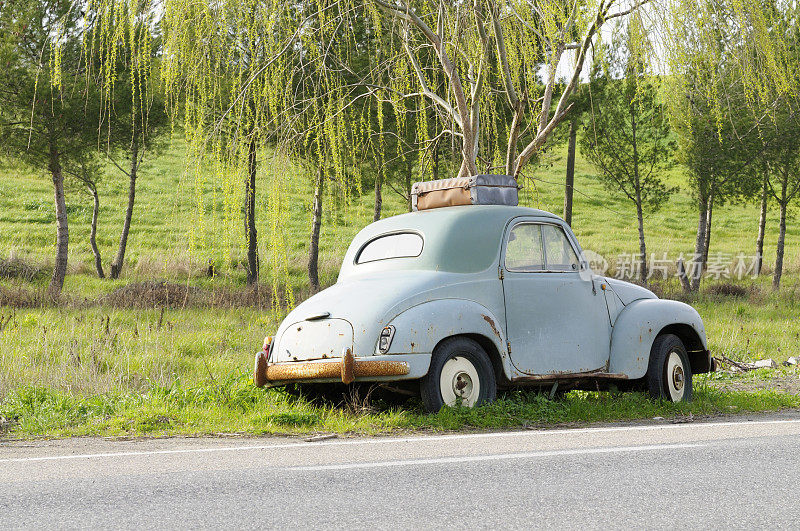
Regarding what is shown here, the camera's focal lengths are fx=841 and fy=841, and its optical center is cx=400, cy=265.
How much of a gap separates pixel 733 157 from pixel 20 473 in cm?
2687

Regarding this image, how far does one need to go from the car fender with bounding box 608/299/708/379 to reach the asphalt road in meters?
1.64

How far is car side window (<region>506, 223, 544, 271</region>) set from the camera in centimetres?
848

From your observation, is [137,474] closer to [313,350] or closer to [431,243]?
[313,350]

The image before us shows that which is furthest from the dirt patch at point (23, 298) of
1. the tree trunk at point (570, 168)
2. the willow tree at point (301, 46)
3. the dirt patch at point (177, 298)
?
the tree trunk at point (570, 168)

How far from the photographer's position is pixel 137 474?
5.61 m

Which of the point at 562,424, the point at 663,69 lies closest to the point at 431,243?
the point at 562,424

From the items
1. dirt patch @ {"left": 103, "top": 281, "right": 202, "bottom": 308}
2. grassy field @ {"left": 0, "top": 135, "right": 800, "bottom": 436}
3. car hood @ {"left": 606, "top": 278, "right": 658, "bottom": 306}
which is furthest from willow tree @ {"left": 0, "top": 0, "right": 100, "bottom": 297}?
car hood @ {"left": 606, "top": 278, "right": 658, "bottom": 306}

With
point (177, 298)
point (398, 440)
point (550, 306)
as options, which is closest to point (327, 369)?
point (398, 440)

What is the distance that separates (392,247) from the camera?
886cm

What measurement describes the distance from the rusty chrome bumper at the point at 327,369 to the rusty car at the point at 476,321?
1cm

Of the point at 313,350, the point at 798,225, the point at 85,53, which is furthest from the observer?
the point at 798,225

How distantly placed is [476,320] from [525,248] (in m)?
1.27

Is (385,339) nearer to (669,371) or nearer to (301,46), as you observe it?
(301,46)

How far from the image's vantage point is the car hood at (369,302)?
290 inches
